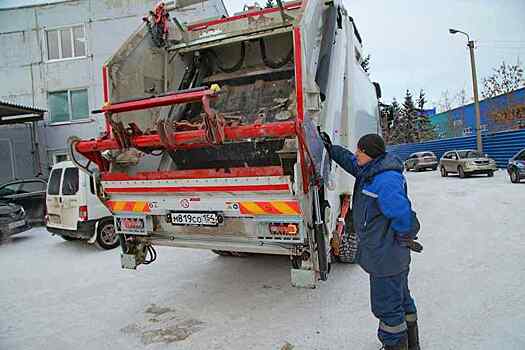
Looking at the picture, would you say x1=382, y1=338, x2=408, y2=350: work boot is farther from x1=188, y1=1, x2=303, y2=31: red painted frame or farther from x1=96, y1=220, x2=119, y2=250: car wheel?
x1=96, y1=220, x2=119, y2=250: car wheel

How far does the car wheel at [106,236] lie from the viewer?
7098 mm

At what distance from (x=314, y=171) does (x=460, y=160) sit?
15930 millimetres

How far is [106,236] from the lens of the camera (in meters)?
7.20

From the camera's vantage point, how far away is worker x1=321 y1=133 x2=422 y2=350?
2727mm

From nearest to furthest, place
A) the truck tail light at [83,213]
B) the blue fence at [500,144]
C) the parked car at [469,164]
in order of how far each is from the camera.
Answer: the truck tail light at [83,213] < the parked car at [469,164] < the blue fence at [500,144]

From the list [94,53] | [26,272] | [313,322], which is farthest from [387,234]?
[94,53]

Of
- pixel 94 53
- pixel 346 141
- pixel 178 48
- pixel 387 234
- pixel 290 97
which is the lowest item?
pixel 387 234

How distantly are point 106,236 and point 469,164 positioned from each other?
48.0ft

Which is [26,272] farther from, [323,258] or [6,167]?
[6,167]

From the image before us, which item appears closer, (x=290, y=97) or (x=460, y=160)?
(x=290, y=97)

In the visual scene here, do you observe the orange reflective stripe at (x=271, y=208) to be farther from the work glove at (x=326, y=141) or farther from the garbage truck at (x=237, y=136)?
the work glove at (x=326, y=141)

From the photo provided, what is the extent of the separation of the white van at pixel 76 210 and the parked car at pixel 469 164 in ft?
47.5

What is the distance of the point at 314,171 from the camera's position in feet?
10.4

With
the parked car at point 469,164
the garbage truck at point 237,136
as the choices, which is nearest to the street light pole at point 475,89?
the parked car at point 469,164
